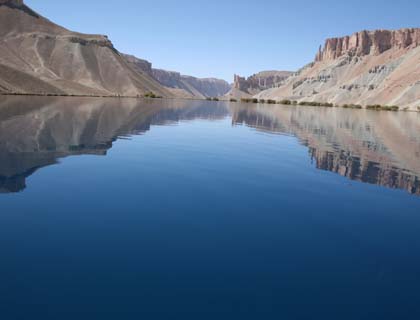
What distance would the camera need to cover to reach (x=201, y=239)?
37.7 feet

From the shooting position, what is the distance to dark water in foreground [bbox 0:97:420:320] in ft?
26.1

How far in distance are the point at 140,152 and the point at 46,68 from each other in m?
193

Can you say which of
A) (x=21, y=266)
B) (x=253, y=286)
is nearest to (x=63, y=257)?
(x=21, y=266)

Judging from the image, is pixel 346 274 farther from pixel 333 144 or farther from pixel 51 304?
pixel 333 144

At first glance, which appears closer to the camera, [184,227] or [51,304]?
[51,304]

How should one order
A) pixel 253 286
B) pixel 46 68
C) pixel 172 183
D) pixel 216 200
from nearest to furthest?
pixel 253 286
pixel 216 200
pixel 172 183
pixel 46 68

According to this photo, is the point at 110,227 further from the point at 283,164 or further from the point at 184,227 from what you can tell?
the point at 283,164

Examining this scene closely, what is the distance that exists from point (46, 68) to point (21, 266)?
210 metres

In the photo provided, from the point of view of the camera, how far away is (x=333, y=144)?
36312 millimetres

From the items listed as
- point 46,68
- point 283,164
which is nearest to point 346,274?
point 283,164

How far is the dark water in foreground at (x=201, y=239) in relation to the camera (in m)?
7.94

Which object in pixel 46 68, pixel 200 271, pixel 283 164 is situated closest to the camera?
pixel 200 271

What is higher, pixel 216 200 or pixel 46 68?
pixel 46 68

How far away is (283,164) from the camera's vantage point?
25.4 meters
